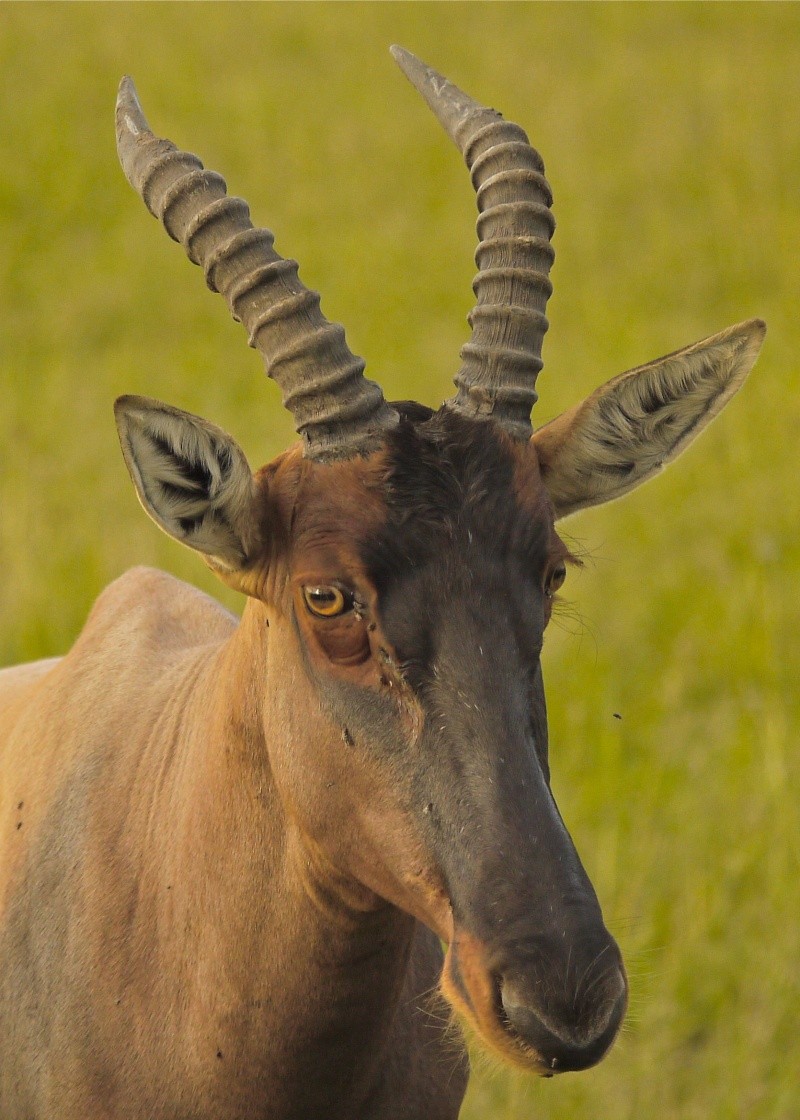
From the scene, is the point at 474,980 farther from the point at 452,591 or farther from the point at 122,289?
the point at 122,289

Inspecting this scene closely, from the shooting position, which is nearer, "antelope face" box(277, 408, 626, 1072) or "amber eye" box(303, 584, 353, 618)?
"antelope face" box(277, 408, 626, 1072)

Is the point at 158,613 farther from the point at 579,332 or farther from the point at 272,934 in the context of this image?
the point at 579,332

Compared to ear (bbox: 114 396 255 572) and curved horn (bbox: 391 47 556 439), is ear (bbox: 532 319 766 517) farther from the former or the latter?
ear (bbox: 114 396 255 572)

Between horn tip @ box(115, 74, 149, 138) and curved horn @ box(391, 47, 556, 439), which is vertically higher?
horn tip @ box(115, 74, 149, 138)

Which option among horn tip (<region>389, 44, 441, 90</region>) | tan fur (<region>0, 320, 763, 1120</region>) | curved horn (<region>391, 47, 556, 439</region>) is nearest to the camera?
tan fur (<region>0, 320, 763, 1120</region>)

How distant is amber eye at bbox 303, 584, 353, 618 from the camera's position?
395 centimetres

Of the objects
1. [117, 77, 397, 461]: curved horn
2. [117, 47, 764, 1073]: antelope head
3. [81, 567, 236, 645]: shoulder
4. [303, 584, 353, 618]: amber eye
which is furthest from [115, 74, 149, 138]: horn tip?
[81, 567, 236, 645]: shoulder

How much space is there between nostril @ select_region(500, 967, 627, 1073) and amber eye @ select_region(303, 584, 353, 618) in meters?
1.07

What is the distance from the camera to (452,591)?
385cm

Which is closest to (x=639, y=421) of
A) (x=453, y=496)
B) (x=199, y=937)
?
(x=453, y=496)

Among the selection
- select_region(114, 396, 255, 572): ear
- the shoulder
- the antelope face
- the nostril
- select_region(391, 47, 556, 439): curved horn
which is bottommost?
the nostril

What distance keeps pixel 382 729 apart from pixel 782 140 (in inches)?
724

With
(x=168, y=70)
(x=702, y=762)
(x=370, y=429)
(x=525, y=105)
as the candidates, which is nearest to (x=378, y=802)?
(x=370, y=429)

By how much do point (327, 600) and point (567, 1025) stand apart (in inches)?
49.6
